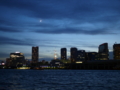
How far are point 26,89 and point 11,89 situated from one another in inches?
150

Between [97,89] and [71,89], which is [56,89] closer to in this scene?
[71,89]

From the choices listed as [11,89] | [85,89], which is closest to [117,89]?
[85,89]

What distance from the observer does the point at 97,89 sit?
183 ft

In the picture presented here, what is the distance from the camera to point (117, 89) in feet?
181

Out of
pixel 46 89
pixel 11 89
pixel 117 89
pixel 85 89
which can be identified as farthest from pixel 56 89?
pixel 117 89

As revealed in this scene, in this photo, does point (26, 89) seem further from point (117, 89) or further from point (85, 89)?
point (117, 89)

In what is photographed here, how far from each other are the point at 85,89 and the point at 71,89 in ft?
12.1

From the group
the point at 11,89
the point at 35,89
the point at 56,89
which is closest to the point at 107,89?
the point at 56,89

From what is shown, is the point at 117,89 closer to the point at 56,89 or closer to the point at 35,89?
the point at 56,89

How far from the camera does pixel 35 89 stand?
54969 mm

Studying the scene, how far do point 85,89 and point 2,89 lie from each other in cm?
2122

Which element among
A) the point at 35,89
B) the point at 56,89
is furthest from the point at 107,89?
the point at 35,89

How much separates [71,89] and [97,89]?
670 centimetres

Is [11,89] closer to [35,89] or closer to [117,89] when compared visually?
[35,89]
